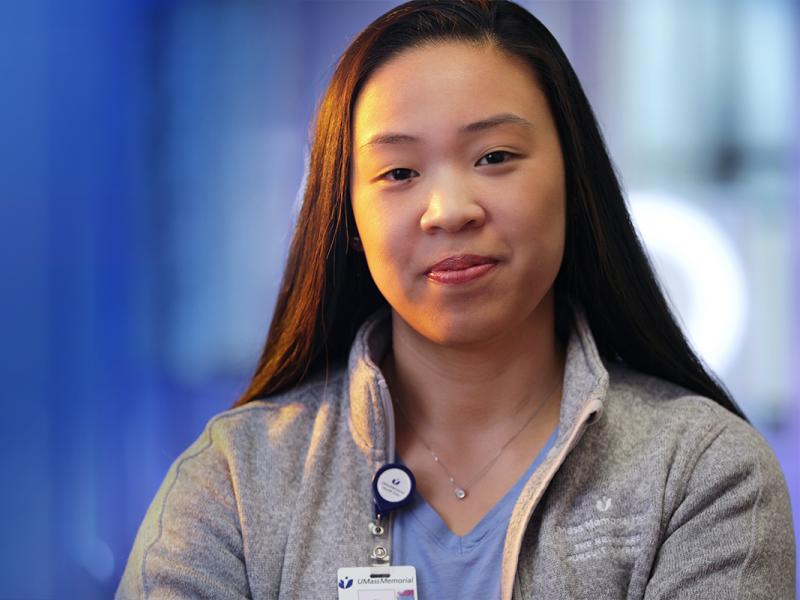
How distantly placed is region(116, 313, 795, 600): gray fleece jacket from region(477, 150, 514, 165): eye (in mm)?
350

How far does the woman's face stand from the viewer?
158 centimetres

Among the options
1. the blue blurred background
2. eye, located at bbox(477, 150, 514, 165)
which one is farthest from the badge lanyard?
the blue blurred background

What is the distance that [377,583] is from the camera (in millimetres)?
1583

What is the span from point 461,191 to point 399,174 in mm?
121

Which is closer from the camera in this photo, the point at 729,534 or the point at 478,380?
the point at 729,534

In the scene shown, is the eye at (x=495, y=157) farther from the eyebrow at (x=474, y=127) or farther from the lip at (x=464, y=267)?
the lip at (x=464, y=267)

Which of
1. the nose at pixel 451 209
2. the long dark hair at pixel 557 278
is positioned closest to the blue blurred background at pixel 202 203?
the long dark hair at pixel 557 278

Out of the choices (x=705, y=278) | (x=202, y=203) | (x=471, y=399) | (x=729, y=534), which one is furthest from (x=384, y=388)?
(x=705, y=278)

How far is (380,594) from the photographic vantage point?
158cm

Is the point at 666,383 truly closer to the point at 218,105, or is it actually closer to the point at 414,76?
the point at 414,76

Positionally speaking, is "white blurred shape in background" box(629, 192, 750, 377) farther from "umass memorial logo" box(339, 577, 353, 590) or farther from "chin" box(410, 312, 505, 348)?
"umass memorial logo" box(339, 577, 353, 590)

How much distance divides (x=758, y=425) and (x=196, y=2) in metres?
2.04

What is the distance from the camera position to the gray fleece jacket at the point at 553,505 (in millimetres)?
1529

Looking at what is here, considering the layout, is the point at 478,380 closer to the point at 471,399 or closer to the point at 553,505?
the point at 471,399
